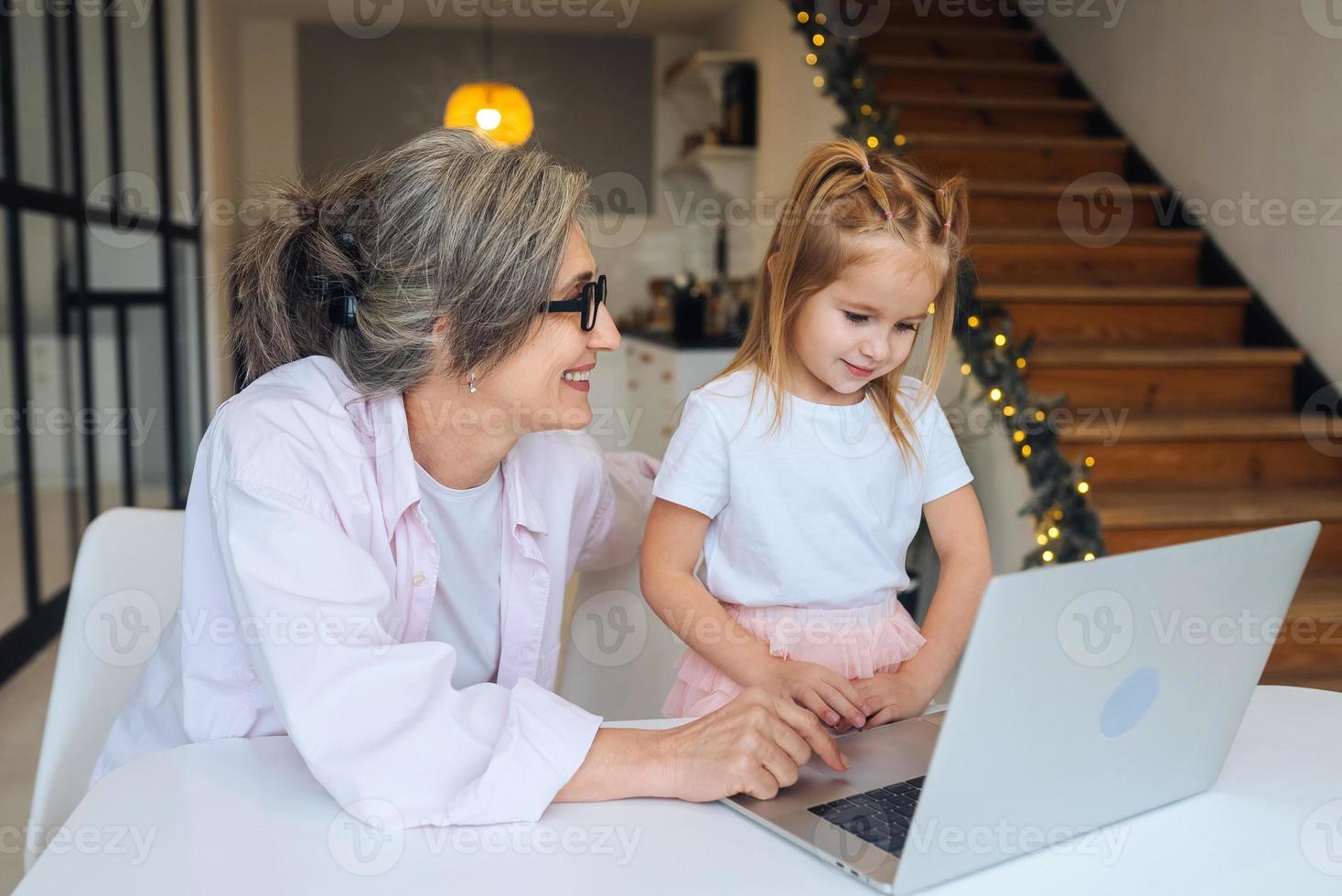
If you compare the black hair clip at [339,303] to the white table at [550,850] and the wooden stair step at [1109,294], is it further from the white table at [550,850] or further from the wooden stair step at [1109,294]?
the wooden stair step at [1109,294]

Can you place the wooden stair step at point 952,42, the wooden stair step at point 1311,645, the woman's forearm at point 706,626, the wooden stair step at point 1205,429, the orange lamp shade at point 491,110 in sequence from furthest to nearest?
the orange lamp shade at point 491,110
the wooden stair step at point 952,42
the wooden stair step at point 1205,429
the wooden stair step at point 1311,645
the woman's forearm at point 706,626

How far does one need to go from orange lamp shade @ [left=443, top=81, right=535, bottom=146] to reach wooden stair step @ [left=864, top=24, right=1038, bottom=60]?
1587mm

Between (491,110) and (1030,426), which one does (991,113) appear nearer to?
(1030,426)

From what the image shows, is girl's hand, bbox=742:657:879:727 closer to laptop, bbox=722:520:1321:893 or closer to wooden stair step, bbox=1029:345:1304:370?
laptop, bbox=722:520:1321:893

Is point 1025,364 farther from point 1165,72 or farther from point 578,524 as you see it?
point 578,524

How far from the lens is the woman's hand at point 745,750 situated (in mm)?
906

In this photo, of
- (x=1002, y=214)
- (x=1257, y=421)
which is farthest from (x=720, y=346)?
(x=1257, y=421)

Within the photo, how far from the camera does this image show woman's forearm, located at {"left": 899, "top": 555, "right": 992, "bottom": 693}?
128 cm

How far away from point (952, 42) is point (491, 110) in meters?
2.01

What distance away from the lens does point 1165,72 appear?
423cm

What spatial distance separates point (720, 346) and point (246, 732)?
3.25 meters

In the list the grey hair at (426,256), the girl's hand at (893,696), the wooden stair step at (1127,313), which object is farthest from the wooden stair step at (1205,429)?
the grey hair at (426,256)

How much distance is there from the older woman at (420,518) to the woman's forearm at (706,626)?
0.46 feet

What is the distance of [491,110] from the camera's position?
5.19 meters
